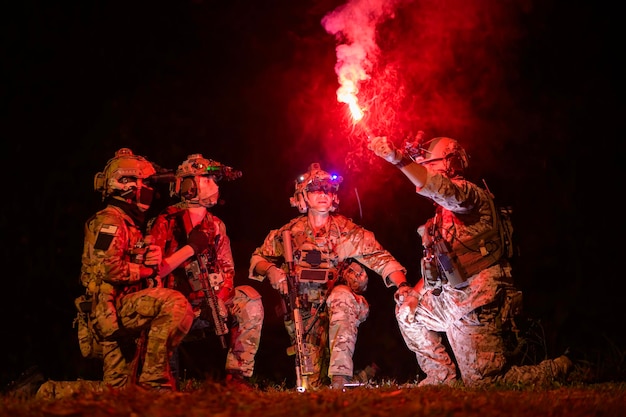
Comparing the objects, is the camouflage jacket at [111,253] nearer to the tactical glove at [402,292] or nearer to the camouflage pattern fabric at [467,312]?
the tactical glove at [402,292]

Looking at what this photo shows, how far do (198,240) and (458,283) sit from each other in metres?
3.14

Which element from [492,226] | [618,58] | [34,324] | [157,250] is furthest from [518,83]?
[34,324]

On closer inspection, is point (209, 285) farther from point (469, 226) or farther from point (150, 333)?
point (469, 226)

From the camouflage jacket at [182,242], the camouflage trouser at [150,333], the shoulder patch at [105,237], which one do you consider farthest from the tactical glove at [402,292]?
the shoulder patch at [105,237]

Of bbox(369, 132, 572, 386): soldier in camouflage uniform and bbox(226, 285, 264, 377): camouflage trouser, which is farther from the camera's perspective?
bbox(226, 285, 264, 377): camouflage trouser

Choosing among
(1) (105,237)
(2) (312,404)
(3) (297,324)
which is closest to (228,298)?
(3) (297,324)

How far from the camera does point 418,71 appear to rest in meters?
12.6

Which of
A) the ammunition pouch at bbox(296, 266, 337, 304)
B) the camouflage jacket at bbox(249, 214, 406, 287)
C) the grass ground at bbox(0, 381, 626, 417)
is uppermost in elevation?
the camouflage jacket at bbox(249, 214, 406, 287)

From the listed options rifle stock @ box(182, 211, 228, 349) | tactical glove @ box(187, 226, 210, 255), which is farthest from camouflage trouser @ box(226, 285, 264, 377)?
tactical glove @ box(187, 226, 210, 255)

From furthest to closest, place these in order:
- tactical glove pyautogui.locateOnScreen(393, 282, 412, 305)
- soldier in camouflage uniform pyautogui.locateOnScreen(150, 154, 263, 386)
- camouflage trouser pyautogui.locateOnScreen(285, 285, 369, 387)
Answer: tactical glove pyautogui.locateOnScreen(393, 282, 412, 305)
soldier in camouflage uniform pyautogui.locateOnScreen(150, 154, 263, 386)
camouflage trouser pyautogui.locateOnScreen(285, 285, 369, 387)

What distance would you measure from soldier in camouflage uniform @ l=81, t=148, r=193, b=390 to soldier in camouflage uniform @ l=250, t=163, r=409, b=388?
1742 millimetres

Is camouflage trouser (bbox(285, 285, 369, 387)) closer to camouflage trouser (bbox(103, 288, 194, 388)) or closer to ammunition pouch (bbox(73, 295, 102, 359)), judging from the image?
camouflage trouser (bbox(103, 288, 194, 388))

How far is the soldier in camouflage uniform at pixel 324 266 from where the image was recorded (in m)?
9.92

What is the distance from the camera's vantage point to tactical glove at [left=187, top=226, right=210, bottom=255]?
9625mm
